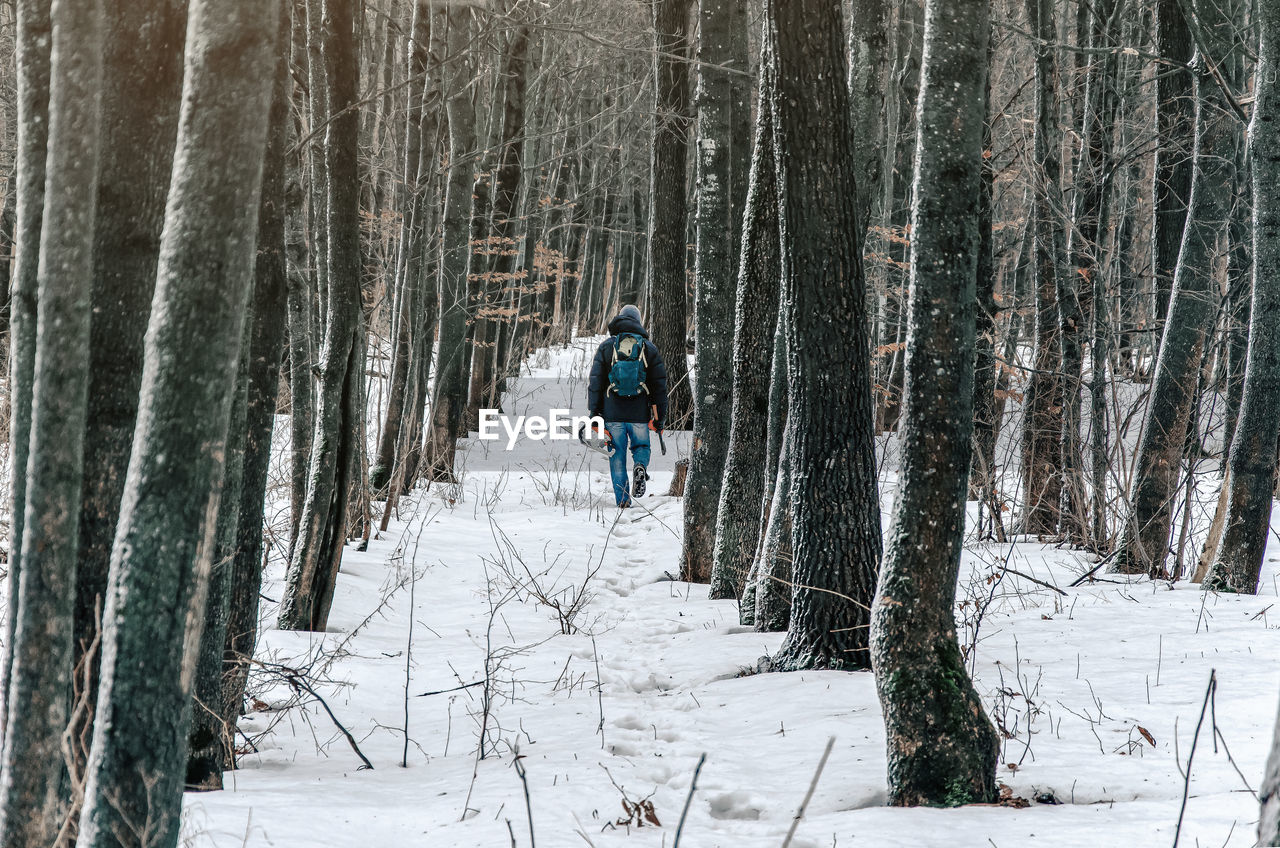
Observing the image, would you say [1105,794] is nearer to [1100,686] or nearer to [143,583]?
[1100,686]

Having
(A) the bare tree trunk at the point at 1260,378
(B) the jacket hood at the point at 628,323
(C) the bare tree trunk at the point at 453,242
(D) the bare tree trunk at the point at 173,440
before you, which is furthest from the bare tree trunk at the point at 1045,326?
(D) the bare tree trunk at the point at 173,440

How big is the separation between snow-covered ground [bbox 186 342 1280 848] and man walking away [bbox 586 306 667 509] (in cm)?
368

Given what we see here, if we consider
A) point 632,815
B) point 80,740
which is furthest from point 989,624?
point 80,740

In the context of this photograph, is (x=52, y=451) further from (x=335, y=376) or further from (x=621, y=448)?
(x=621, y=448)

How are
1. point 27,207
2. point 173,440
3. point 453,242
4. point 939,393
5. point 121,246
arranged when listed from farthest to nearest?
1. point 453,242
2. point 939,393
3. point 121,246
4. point 27,207
5. point 173,440

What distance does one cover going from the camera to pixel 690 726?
4160 mm

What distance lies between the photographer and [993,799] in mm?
3107

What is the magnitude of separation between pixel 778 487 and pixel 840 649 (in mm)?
1106

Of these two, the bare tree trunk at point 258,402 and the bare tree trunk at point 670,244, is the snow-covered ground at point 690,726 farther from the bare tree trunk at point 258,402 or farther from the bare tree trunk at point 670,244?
the bare tree trunk at point 670,244

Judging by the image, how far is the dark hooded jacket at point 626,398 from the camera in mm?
10906

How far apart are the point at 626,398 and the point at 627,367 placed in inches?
14.8

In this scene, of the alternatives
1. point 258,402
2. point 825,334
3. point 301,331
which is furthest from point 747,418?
point 258,402

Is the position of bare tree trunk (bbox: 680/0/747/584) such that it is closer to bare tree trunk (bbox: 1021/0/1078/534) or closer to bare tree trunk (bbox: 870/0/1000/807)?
bare tree trunk (bbox: 1021/0/1078/534)

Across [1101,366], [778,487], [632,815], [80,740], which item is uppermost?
[1101,366]
